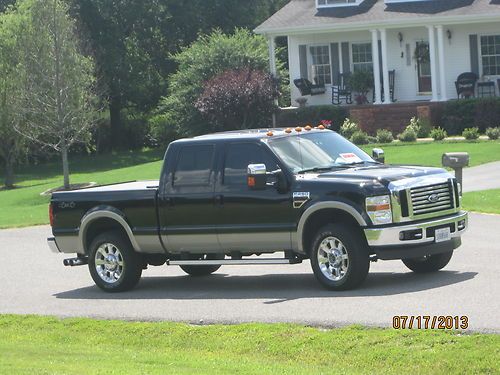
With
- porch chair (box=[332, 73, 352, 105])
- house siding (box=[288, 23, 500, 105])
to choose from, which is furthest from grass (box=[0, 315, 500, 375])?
porch chair (box=[332, 73, 352, 105])

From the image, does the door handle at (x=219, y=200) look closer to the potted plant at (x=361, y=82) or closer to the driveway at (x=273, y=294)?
the driveway at (x=273, y=294)

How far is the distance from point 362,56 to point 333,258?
102 feet

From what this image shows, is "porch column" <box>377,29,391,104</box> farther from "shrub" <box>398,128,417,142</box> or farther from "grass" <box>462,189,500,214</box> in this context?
"grass" <box>462,189,500,214</box>

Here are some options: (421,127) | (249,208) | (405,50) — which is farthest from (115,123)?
(249,208)

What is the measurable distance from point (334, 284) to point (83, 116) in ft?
87.5

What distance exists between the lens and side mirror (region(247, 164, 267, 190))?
13781 mm

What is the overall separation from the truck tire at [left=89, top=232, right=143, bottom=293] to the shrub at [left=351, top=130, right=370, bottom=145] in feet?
71.6

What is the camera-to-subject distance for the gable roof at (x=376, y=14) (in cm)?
3959

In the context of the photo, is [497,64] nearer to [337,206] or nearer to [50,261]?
[50,261]

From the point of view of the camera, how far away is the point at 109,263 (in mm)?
15320

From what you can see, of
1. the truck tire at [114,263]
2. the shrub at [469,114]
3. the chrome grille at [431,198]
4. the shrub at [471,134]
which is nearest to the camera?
the chrome grille at [431,198]

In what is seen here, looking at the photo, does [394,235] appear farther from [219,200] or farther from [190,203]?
[190,203]

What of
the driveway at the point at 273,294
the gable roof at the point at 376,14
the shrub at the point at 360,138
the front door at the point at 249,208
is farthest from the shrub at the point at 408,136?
the front door at the point at 249,208

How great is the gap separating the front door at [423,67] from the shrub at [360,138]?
627cm
